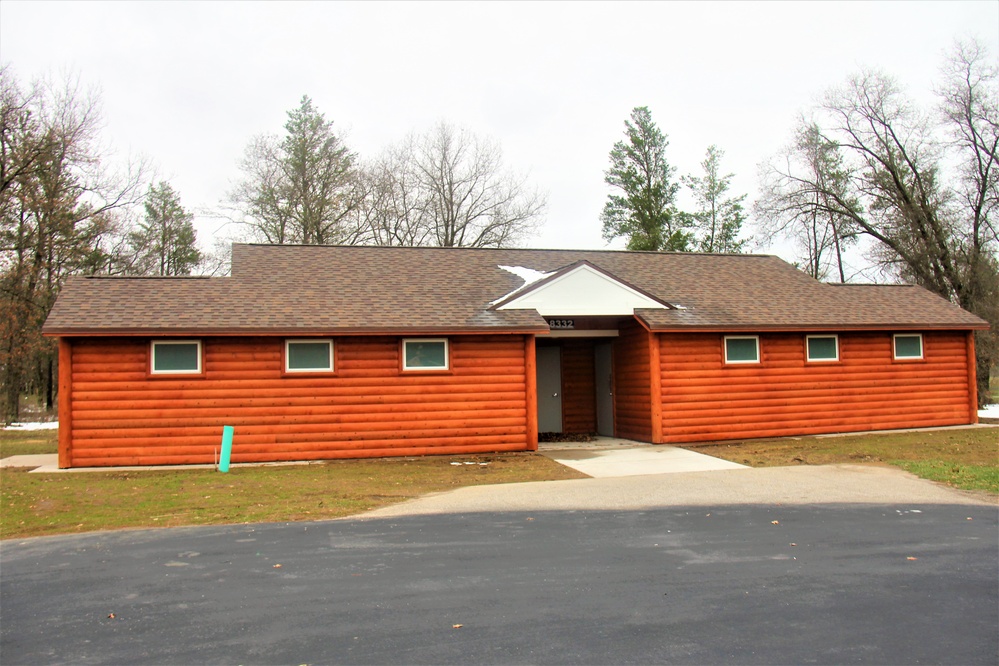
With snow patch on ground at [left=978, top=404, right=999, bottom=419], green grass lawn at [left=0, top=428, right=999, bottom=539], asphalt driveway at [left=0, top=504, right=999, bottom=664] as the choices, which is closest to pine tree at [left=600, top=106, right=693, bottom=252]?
snow patch on ground at [left=978, top=404, right=999, bottom=419]

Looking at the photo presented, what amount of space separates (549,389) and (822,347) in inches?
258

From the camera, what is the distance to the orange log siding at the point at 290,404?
560 inches

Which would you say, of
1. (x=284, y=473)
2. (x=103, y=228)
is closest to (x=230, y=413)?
(x=284, y=473)

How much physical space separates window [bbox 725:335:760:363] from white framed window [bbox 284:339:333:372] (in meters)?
8.74

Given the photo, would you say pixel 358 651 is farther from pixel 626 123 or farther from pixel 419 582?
pixel 626 123

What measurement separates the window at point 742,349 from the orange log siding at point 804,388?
0.57ft

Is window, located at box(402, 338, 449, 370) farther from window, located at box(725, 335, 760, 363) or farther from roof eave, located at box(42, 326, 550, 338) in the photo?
window, located at box(725, 335, 760, 363)

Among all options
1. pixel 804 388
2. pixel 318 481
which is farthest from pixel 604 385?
pixel 318 481

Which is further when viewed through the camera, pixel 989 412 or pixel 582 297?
pixel 989 412

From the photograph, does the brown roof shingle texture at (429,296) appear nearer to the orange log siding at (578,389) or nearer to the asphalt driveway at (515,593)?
the orange log siding at (578,389)

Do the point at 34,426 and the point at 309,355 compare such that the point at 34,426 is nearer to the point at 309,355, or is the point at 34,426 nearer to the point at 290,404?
the point at 290,404

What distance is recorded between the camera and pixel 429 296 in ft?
55.2

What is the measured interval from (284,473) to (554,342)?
8.24m

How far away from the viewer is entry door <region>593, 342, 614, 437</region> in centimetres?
1884
